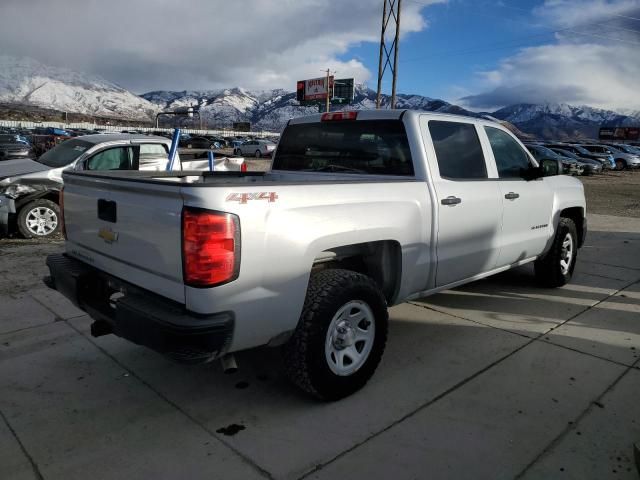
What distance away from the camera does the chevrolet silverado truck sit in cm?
733

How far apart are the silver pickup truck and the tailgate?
0.01 meters

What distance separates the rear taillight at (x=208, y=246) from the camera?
91.6 inches

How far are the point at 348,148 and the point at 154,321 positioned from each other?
2.21m

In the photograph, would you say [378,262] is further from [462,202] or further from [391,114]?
[391,114]

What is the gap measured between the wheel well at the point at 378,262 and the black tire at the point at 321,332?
317 millimetres

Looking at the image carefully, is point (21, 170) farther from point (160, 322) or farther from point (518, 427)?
point (518, 427)

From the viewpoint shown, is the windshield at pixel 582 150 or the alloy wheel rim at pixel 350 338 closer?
the alloy wheel rim at pixel 350 338

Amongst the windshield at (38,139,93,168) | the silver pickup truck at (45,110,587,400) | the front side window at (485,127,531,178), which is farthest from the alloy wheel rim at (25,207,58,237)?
the front side window at (485,127,531,178)

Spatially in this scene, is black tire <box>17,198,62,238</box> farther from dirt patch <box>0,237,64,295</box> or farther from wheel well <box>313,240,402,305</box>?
wheel well <box>313,240,402,305</box>

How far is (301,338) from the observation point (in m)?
2.75

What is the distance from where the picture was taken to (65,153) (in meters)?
8.17

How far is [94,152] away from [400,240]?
6.38 m

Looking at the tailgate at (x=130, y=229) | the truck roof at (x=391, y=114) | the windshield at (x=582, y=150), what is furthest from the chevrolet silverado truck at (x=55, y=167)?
the windshield at (x=582, y=150)

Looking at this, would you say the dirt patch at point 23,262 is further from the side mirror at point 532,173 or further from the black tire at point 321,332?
the side mirror at point 532,173
